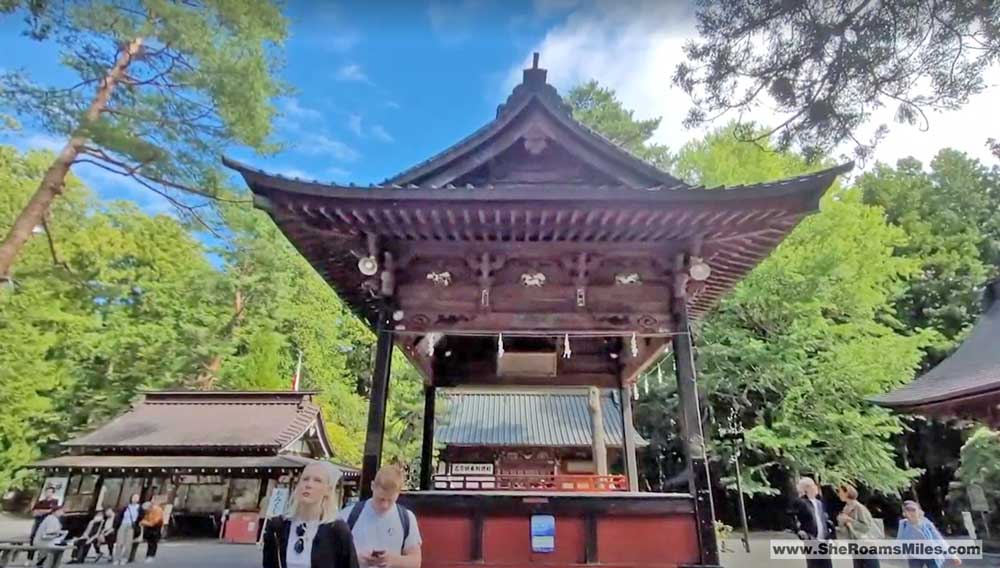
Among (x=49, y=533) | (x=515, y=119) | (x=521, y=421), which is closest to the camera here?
(x=515, y=119)

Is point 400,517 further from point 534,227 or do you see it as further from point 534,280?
point 534,280

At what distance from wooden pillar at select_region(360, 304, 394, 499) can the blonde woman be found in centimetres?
245

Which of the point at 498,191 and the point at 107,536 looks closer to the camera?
the point at 498,191

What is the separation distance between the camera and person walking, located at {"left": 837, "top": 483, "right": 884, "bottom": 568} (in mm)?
6172

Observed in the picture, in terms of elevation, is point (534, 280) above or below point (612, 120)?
below

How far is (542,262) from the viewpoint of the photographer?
5539 mm

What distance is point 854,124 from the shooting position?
4617 millimetres

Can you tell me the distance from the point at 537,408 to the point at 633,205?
50.7ft

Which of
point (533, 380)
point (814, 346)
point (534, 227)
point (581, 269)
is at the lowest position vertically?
point (533, 380)

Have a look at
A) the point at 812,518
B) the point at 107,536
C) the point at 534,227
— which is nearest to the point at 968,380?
the point at 812,518

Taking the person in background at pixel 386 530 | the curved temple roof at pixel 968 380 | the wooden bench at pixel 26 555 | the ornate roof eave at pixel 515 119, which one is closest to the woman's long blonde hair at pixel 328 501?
the person in background at pixel 386 530

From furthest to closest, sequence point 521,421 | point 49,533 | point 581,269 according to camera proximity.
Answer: point 521,421 < point 49,533 < point 581,269

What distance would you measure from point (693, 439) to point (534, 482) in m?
2.85

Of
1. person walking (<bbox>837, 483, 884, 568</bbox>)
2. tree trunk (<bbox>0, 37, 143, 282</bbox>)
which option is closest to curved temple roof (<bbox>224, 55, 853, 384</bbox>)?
person walking (<bbox>837, 483, 884, 568</bbox>)
